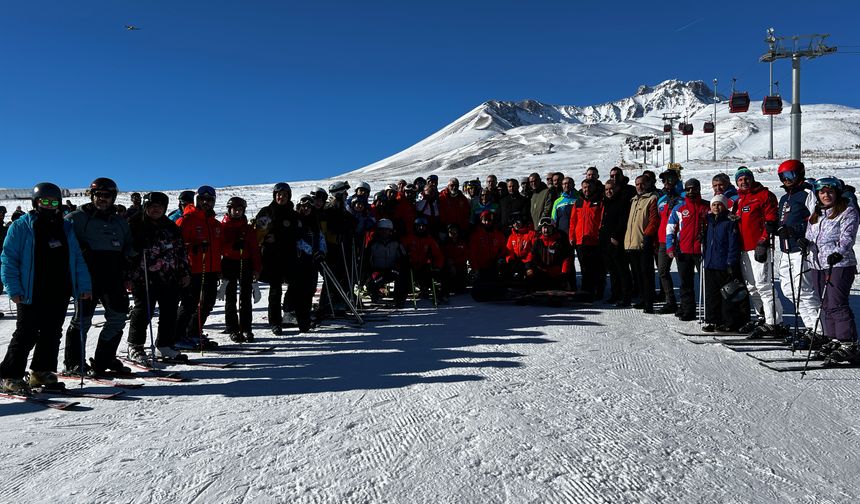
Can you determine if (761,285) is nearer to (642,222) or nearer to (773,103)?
(642,222)

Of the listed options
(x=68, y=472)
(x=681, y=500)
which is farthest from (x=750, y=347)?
(x=68, y=472)

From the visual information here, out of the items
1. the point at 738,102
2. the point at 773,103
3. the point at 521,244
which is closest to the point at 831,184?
the point at 521,244

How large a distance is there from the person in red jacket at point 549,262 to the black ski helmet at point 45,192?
6692 mm

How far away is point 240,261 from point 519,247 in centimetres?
478

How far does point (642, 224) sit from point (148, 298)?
249 inches

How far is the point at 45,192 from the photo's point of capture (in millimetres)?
4590

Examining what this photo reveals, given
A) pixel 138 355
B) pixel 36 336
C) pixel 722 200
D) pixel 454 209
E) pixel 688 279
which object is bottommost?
pixel 138 355

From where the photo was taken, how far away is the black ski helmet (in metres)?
4.57

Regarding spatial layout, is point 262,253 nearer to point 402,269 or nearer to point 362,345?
point 362,345

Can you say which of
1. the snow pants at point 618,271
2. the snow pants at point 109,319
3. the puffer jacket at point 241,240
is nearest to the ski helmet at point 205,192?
the puffer jacket at point 241,240

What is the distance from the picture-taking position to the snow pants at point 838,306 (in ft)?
17.0

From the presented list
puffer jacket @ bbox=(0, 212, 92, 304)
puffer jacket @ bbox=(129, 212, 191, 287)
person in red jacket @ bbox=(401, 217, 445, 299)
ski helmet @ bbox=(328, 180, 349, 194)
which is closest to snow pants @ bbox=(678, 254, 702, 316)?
person in red jacket @ bbox=(401, 217, 445, 299)

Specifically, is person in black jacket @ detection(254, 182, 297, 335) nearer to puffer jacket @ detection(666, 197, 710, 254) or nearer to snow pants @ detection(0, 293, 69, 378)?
snow pants @ detection(0, 293, 69, 378)

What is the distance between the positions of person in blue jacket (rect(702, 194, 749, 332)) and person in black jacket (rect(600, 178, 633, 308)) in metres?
1.76
